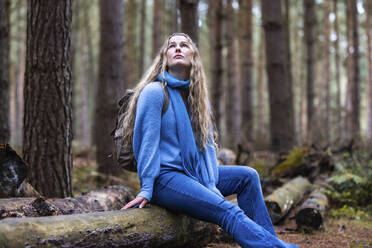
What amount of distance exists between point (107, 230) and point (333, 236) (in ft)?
9.67

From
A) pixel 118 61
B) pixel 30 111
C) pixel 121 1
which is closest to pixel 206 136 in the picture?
pixel 30 111

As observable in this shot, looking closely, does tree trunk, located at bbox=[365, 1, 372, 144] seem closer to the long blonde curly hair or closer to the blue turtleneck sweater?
the long blonde curly hair

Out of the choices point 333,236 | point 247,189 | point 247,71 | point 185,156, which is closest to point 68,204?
point 185,156

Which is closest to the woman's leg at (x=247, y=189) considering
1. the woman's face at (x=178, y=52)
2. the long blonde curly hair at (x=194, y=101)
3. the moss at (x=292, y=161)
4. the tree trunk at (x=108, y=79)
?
the long blonde curly hair at (x=194, y=101)

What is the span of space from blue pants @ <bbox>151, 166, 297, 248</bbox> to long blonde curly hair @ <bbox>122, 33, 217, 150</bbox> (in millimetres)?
479

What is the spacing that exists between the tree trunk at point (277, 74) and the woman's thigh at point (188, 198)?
6.92 m

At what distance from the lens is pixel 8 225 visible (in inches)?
103

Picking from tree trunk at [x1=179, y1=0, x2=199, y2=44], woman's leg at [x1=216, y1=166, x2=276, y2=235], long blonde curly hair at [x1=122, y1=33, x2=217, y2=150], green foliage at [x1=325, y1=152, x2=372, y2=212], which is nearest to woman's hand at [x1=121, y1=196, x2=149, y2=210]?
long blonde curly hair at [x1=122, y1=33, x2=217, y2=150]

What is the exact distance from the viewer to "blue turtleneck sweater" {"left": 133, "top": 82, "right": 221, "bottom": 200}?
3.44 m

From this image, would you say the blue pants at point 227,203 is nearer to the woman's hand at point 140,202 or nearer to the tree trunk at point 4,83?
the woman's hand at point 140,202

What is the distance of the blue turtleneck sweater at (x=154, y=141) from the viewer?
3441 millimetres

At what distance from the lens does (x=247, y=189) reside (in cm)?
388

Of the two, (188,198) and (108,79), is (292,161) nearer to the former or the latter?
(108,79)

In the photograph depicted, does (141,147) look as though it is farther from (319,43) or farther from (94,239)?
(319,43)
